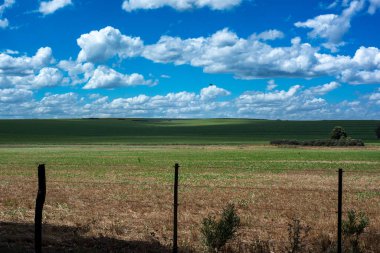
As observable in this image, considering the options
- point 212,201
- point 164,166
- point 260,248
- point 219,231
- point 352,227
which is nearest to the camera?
point 219,231

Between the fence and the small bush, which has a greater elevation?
the small bush

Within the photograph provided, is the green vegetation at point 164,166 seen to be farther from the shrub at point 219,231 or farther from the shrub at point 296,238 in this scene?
the shrub at point 219,231

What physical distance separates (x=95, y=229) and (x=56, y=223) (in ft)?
5.07

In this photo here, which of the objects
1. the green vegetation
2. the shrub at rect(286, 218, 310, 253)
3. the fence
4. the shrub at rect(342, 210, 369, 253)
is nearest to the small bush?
the shrub at rect(286, 218, 310, 253)

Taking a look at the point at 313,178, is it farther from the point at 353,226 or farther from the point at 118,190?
the point at 353,226

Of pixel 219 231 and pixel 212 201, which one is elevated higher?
pixel 219 231

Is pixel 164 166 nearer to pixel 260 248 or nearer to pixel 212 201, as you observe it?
pixel 212 201

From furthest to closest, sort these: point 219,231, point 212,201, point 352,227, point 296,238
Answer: point 212,201 < point 352,227 < point 219,231 < point 296,238

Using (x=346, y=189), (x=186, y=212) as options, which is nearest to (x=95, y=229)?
(x=186, y=212)

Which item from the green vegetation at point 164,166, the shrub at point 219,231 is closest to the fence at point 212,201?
the shrub at point 219,231

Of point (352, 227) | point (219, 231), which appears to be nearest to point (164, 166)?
point (352, 227)

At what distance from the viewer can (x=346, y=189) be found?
26312 millimetres

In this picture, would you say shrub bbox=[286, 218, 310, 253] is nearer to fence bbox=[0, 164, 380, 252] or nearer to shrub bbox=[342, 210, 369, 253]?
fence bbox=[0, 164, 380, 252]

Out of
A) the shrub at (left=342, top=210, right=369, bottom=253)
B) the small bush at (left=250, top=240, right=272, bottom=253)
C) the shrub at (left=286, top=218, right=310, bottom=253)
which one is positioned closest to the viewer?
the shrub at (left=286, top=218, right=310, bottom=253)
